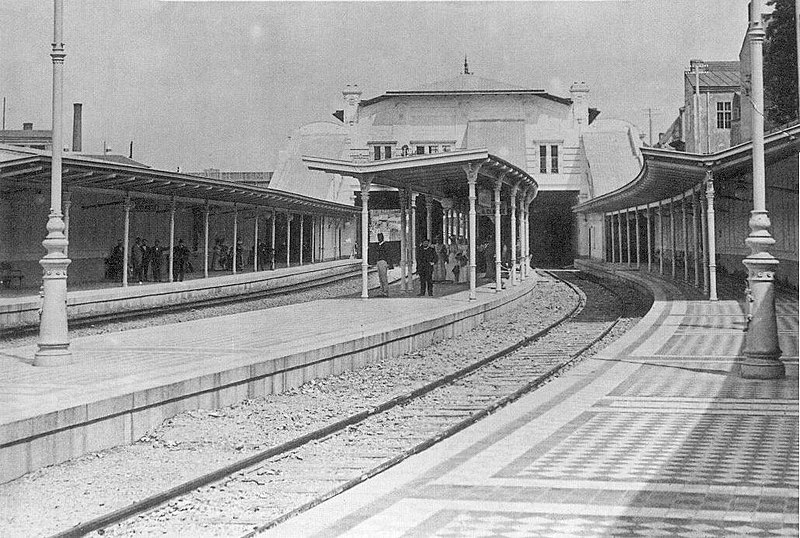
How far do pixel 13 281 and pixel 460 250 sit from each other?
13187 mm

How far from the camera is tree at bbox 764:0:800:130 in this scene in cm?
3034

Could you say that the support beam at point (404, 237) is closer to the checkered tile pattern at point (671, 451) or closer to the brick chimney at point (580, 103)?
the checkered tile pattern at point (671, 451)

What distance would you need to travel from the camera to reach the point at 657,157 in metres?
18.7

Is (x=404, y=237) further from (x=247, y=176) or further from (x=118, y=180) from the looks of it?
(x=247, y=176)

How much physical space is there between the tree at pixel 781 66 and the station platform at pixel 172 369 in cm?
1918

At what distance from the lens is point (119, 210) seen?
87.0 ft

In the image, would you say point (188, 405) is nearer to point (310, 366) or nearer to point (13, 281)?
point (310, 366)

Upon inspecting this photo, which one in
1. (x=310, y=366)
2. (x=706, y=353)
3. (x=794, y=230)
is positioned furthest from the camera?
(x=794, y=230)

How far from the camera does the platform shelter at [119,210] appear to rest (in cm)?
1934

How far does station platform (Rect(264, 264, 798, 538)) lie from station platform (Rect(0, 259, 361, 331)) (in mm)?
11386

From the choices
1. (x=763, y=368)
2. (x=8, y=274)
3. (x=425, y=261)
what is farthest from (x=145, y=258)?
(x=763, y=368)

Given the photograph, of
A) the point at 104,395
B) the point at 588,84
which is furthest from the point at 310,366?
the point at 588,84

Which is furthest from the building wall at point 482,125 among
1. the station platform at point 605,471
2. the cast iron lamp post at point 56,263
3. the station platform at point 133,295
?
the station platform at point 605,471

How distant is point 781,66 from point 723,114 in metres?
22.4
